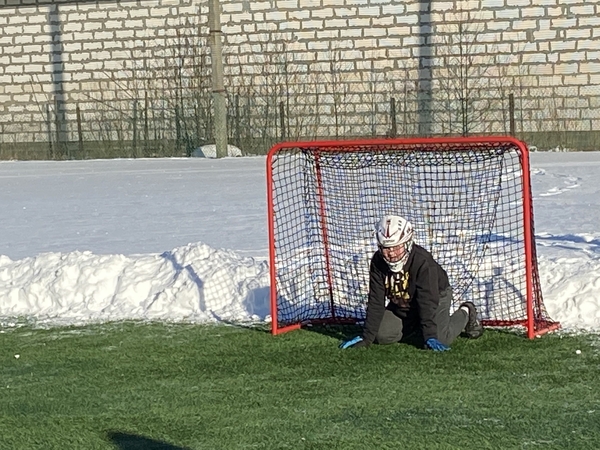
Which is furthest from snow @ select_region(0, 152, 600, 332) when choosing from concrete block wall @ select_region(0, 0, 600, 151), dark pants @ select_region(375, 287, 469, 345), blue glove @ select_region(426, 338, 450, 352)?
concrete block wall @ select_region(0, 0, 600, 151)

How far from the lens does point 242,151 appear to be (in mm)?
26078

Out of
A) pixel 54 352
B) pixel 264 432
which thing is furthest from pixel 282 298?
pixel 264 432

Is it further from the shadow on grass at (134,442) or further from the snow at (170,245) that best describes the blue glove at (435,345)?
the shadow on grass at (134,442)

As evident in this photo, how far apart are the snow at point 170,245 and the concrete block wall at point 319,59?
4.92m

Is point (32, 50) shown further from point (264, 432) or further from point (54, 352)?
point (264, 432)

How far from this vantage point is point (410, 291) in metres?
7.22

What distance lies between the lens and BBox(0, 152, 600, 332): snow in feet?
28.0

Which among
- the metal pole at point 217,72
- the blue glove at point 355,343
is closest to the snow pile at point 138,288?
the blue glove at point 355,343

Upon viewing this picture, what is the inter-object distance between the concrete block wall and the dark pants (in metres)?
18.0

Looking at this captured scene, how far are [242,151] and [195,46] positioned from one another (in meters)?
2.99

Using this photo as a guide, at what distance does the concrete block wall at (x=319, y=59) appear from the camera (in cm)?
2455

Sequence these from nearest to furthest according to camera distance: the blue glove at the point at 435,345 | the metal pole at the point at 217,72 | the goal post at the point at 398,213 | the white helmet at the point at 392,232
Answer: the white helmet at the point at 392,232 < the blue glove at the point at 435,345 < the goal post at the point at 398,213 < the metal pole at the point at 217,72

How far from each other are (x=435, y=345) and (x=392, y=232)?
2.55 feet

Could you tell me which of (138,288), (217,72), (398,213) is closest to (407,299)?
(398,213)
